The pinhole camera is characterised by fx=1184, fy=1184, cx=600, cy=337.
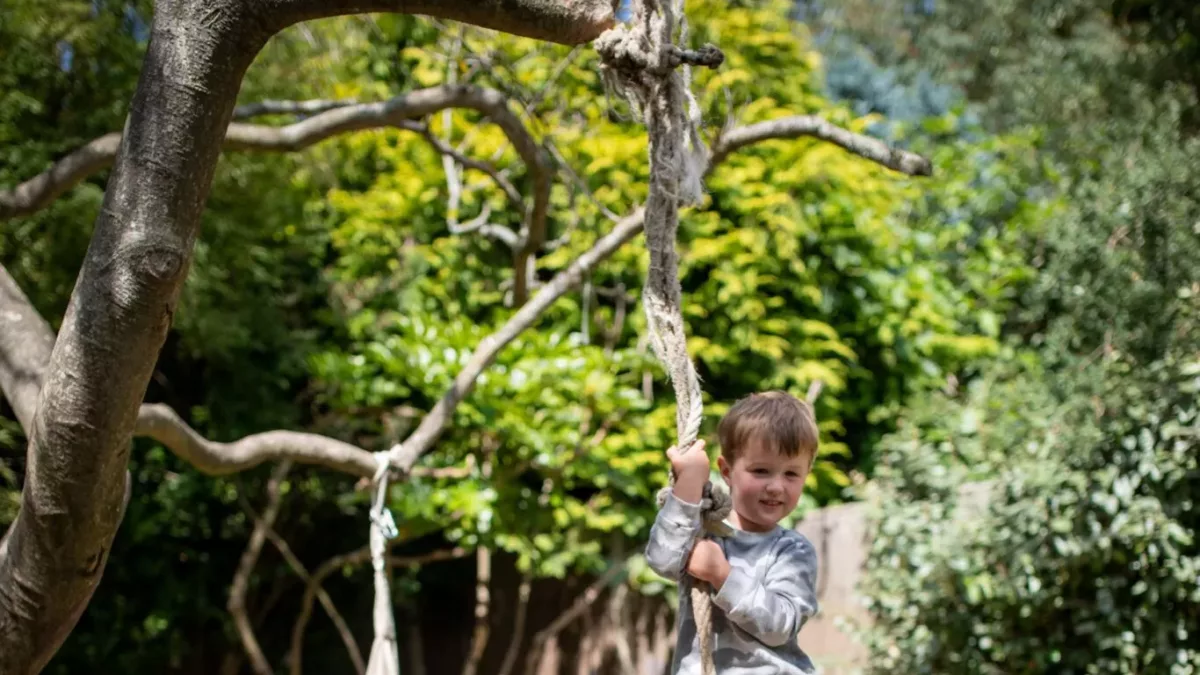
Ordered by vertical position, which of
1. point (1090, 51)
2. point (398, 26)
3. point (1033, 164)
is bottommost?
point (398, 26)

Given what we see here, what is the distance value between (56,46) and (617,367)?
95.3 inches

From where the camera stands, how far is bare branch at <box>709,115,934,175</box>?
2.67 metres

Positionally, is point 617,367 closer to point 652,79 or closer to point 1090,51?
point 652,79

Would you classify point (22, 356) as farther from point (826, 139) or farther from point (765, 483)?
point (826, 139)

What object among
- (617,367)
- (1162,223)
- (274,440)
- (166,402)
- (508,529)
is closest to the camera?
(274,440)

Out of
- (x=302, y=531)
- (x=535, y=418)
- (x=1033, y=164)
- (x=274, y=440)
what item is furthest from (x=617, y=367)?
(x=1033, y=164)

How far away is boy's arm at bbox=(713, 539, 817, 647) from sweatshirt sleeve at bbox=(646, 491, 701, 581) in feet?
0.28

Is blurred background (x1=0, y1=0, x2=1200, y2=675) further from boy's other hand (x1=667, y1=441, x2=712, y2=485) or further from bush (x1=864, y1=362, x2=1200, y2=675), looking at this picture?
boy's other hand (x1=667, y1=441, x2=712, y2=485)

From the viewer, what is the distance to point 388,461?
2.88 meters

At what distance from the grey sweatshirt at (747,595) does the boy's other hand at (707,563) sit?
1cm

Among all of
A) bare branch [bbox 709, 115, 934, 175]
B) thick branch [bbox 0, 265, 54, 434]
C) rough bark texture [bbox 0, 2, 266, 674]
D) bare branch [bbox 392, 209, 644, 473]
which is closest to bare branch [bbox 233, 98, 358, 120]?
bare branch [bbox 392, 209, 644, 473]

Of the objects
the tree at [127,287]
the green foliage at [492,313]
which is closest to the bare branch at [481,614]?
the green foliage at [492,313]

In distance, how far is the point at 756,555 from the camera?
5.93ft

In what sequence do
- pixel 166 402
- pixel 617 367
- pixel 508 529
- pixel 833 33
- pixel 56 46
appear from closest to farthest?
pixel 56 46 < pixel 508 529 < pixel 617 367 < pixel 166 402 < pixel 833 33
